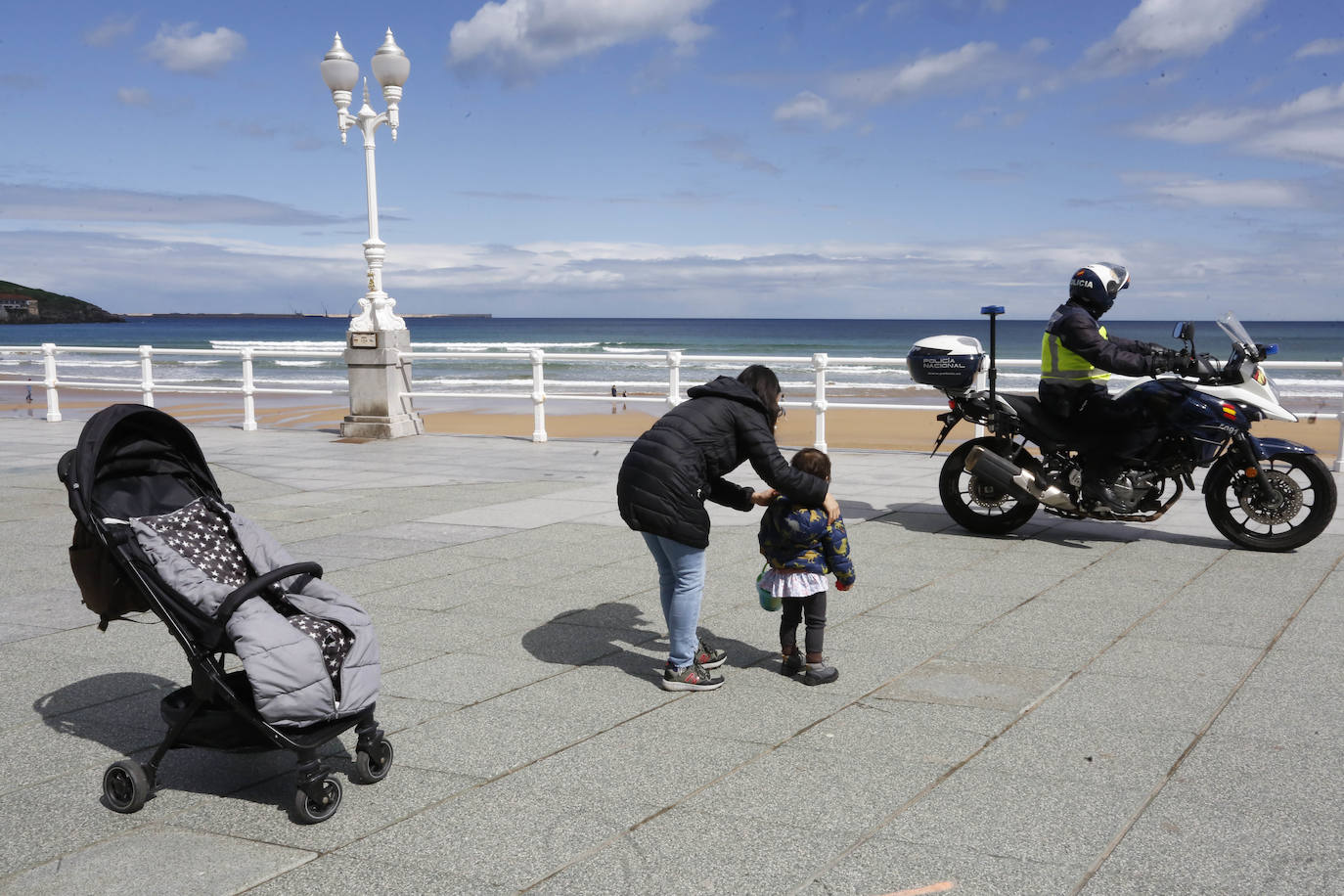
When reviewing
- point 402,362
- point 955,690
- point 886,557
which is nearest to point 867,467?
point 886,557

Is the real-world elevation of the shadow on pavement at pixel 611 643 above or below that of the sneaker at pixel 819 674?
below

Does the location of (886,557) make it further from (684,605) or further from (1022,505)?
(684,605)

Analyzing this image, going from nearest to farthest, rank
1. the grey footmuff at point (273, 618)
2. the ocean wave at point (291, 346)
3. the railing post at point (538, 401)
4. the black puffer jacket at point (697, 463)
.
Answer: the grey footmuff at point (273, 618) → the black puffer jacket at point (697, 463) → the railing post at point (538, 401) → the ocean wave at point (291, 346)

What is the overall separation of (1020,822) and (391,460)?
9.88 m

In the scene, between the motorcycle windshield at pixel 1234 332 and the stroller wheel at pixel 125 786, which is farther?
the motorcycle windshield at pixel 1234 332

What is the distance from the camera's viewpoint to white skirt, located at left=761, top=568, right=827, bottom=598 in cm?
480

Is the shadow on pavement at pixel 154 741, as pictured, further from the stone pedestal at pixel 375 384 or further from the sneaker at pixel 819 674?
the stone pedestal at pixel 375 384

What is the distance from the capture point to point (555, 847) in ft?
10.9

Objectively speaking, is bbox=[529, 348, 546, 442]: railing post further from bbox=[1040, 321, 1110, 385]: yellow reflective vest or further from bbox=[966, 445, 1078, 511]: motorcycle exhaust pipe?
bbox=[1040, 321, 1110, 385]: yellow reflective vest

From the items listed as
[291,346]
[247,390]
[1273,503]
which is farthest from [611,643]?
[291,346]

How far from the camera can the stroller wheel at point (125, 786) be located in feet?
11.7

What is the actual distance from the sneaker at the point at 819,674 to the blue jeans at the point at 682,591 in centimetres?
48

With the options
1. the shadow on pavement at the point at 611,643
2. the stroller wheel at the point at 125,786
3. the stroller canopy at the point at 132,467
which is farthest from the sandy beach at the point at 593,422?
the stroller wheel at the point at 125,786

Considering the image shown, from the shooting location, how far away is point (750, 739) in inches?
166
